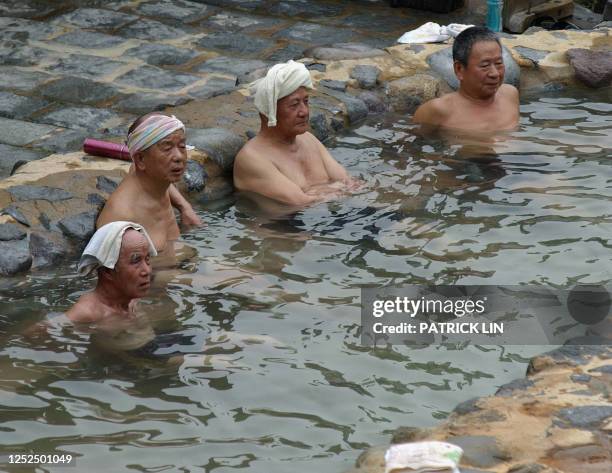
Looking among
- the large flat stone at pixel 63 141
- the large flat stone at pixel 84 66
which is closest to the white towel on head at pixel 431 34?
the large flat stone at pixel 84 66

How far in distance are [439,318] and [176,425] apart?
5.68 ft

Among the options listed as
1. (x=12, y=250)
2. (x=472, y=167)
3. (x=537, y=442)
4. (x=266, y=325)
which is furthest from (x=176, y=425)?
(x=472, y=167)

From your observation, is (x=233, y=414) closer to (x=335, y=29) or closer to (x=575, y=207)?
(x=575, y=207)

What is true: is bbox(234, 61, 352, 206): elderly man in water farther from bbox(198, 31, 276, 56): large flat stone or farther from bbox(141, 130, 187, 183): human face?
bbox(198, 31, 276, 56): large flat stone

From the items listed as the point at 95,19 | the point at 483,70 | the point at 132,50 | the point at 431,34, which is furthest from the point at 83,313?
the point at 95,19

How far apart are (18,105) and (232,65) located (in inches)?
80.9

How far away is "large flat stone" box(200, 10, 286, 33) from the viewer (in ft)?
40.0

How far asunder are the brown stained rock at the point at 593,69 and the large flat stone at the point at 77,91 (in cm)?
402

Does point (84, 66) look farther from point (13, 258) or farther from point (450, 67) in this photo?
point (13, 258)

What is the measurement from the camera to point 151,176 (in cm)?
765

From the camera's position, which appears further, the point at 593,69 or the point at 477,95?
the point at 593,69

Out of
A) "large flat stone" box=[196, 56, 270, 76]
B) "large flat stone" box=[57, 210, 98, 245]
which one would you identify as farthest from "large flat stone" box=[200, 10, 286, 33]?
"large flat stone" box=[57, 210, 98, 245]

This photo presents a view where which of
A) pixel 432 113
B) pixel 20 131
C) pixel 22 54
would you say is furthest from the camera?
pixel 22 54

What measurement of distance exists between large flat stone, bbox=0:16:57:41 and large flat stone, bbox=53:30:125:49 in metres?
0.20
